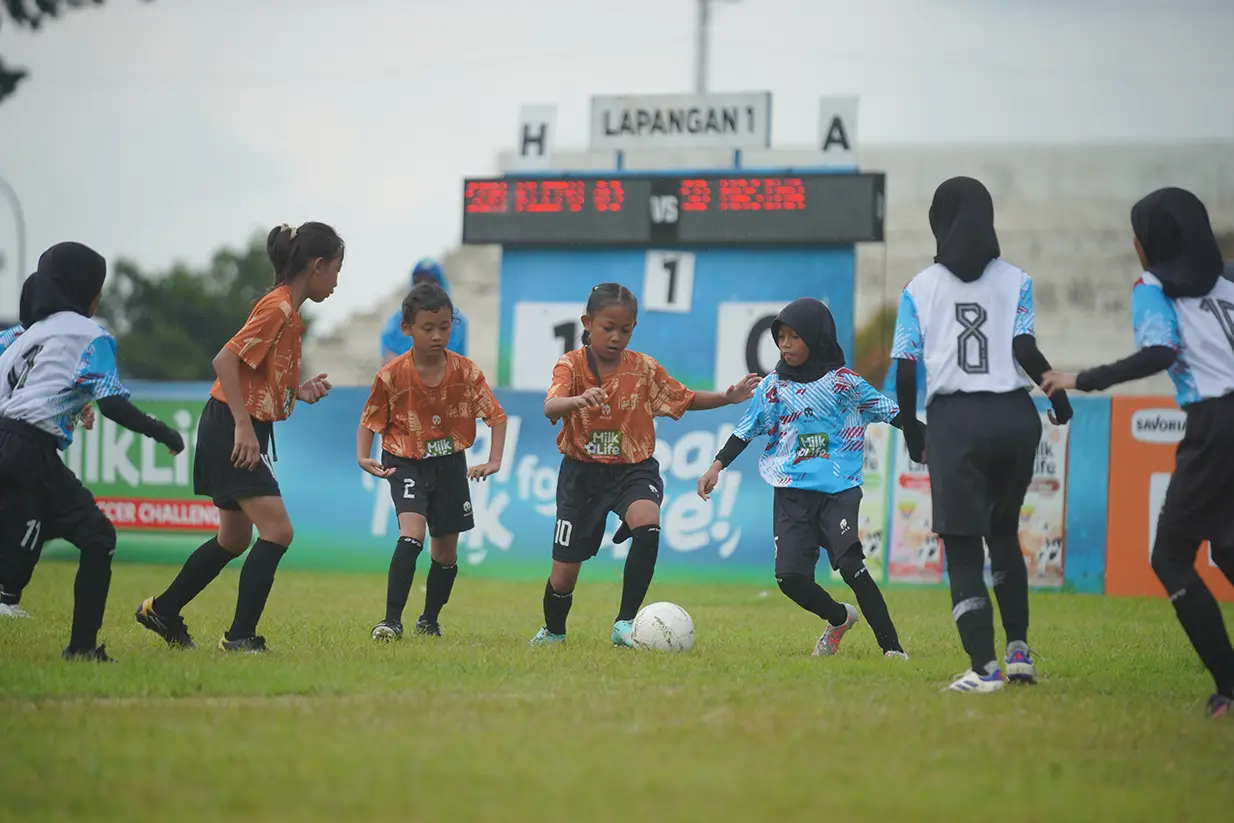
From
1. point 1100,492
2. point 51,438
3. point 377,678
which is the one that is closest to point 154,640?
point 51,438

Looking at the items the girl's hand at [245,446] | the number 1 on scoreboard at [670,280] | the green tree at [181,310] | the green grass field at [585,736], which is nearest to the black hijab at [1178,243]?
the green grass field at [585,736]

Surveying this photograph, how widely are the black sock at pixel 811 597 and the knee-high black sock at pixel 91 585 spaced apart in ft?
10.9

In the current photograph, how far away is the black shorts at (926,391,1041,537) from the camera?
6.41 m

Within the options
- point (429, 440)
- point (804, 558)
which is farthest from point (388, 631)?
point (804, 558)

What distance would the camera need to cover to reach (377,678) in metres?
6.62

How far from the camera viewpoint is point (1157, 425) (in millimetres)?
14047

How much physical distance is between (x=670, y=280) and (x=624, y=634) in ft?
30.7

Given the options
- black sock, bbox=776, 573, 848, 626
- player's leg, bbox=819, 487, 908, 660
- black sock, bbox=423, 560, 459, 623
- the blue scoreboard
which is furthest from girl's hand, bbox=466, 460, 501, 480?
the blue scoreboard

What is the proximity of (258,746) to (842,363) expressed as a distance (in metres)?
4.58

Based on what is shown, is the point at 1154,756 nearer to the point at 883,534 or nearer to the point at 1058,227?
the point at 883,534

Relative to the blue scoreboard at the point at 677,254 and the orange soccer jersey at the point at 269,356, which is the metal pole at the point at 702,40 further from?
the orange soccer jersey at the point at 269,356

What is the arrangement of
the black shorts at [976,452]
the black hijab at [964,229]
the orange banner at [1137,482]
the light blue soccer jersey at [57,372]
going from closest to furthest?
1. the black shorts at [976,452]
2. the black hijab at [964,229]
3. the light blue soccer jersey at [57,372]
4. the orange banner at [1137,482]

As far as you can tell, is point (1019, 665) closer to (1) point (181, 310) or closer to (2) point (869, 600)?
(2) point (869, 600)

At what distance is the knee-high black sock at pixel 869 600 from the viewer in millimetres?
8133
